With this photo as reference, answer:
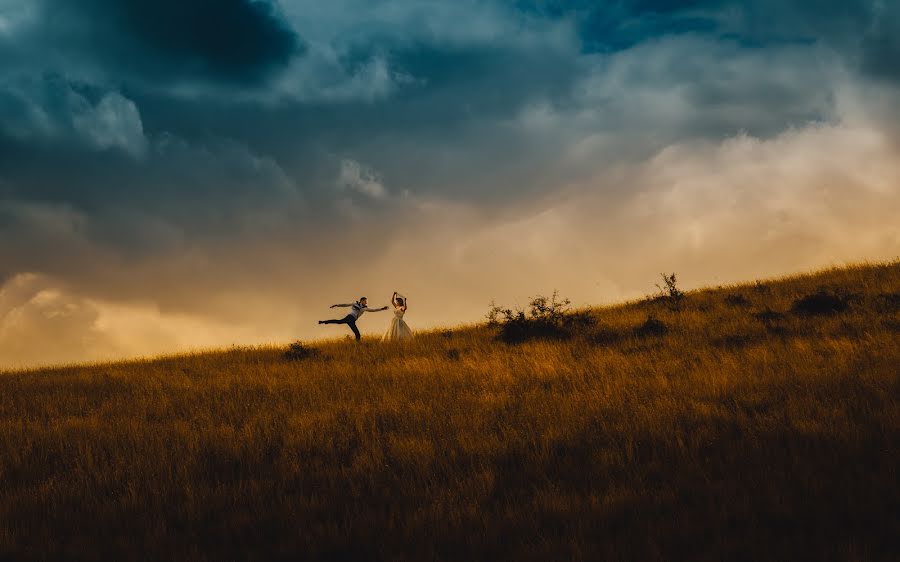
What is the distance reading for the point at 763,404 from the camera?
745cm

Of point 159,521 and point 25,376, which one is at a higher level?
point 25,376

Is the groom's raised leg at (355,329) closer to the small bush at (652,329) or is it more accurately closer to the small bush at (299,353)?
the small bush at (299,353)

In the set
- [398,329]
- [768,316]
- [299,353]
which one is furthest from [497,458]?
[398,329]

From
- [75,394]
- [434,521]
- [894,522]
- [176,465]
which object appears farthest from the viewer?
[75,394]

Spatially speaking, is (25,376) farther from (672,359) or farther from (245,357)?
(672,359)

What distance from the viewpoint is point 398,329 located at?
57.6ft

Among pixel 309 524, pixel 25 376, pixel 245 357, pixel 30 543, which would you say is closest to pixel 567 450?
pixel 309 524

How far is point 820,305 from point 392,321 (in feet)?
36.4

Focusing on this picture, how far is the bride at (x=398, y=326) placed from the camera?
17361 millimetres

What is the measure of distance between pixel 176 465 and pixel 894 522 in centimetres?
673

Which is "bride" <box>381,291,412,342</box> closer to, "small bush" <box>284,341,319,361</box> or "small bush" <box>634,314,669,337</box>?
"small bush" <box>284,341,319,361</box>

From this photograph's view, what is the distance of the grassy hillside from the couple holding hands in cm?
466

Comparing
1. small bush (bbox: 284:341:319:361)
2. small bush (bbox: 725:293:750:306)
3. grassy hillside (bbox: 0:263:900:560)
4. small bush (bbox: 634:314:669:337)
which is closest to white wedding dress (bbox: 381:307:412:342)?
small bush (bbox: 284:341:319:361)

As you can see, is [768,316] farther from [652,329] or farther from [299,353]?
[299,353]
